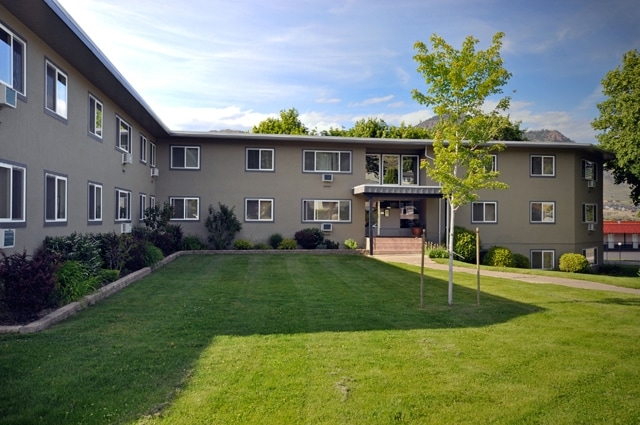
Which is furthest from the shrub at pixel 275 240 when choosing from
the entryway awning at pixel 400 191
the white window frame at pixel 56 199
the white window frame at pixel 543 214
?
the white window frame at pixel 543 214

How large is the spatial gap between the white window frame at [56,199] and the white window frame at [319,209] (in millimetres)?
13584

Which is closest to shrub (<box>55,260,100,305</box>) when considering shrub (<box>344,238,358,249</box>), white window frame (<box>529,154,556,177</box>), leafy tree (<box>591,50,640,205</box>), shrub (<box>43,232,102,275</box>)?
shrub (<box>43,232,102,275</box>)

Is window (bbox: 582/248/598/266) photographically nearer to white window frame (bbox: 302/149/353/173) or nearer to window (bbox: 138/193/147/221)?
white window frame (bbox: 302/149/353/173)

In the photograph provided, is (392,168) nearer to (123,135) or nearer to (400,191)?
(400,191)

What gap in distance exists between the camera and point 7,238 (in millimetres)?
9633

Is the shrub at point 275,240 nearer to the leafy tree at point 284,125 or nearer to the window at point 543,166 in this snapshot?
the window at point 543,166

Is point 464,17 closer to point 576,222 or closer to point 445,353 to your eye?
point 445,353

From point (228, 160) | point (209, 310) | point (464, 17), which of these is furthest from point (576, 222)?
point (209, 310)

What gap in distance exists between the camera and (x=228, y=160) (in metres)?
25.2

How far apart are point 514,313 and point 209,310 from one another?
5.57 metres

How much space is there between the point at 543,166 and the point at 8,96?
24235 millimetres

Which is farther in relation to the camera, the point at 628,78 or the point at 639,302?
the point at 628,78

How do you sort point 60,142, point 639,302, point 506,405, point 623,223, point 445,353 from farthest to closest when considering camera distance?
point 623,223 < point 60,142 < point 639,302 < point 445,353 < point 506,405

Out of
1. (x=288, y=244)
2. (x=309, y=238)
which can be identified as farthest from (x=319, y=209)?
(x=288, y=244)
